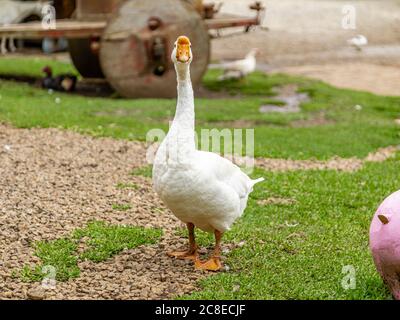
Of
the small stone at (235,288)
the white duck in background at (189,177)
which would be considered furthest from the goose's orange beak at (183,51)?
the small stone at (235,288)

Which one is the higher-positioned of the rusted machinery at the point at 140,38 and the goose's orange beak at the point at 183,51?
the goose's orange beak at the point at 183,51

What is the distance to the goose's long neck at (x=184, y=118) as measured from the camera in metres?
5.13

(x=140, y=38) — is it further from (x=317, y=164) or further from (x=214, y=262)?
(x=214, y=262)

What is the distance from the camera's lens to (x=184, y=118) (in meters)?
5.23

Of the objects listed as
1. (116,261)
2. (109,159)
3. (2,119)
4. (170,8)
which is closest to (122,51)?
(170,8)

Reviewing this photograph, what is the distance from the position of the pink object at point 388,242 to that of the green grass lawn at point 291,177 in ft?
0.79

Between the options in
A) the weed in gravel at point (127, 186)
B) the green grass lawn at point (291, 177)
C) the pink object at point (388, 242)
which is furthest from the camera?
the weed in gravel at point (127, 186)

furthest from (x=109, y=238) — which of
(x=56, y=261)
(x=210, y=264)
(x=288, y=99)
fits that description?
(x=288, y=99)

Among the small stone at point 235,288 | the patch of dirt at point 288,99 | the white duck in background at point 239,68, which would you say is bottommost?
the patch of dirt at point 288,99

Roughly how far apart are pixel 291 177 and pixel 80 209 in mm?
2464

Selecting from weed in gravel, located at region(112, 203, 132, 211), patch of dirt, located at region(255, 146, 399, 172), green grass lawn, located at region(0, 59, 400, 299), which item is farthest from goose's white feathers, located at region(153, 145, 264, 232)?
patch of dirt, located at region(255, 146, 399, 172)

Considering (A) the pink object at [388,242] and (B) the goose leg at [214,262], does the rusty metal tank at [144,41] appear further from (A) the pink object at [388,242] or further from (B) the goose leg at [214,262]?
(A) the pink object at [388,242]

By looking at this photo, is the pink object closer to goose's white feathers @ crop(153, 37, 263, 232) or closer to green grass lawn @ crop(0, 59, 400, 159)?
goose's white feathers @ crop(153, 37, 263, 232)

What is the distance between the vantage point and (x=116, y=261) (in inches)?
217
